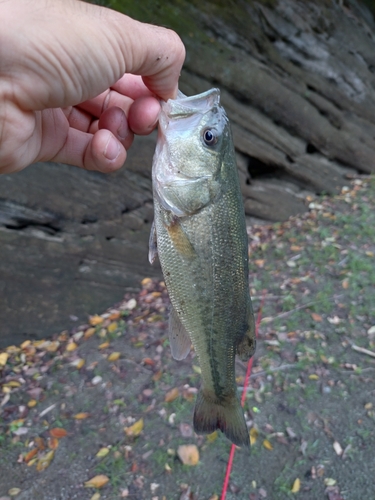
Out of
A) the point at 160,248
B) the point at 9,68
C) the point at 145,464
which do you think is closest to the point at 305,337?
the point at 145,464

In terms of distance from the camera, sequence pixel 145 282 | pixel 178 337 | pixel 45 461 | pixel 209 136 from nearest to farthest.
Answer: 1. pixel 209 136
2. pixel 178 337
3. pixel 45 461
4. pixel 145 282

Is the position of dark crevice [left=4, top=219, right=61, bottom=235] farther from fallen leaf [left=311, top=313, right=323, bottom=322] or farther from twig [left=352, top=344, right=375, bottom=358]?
twig [left=352, top=344, right=375, bottom=358]

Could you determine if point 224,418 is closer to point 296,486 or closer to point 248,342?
point 248,342

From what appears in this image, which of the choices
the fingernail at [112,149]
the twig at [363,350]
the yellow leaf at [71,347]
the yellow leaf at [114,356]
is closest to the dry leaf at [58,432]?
the yellow leaf at [114,356]

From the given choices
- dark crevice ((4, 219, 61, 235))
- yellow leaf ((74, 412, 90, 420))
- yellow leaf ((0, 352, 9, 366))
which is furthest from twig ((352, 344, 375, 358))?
yellow leaf ((0, 352, 9, 366))

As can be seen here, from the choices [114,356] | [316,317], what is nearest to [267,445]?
[316,317]

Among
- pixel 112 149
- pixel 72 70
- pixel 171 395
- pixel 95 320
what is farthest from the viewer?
pixel 95 320
